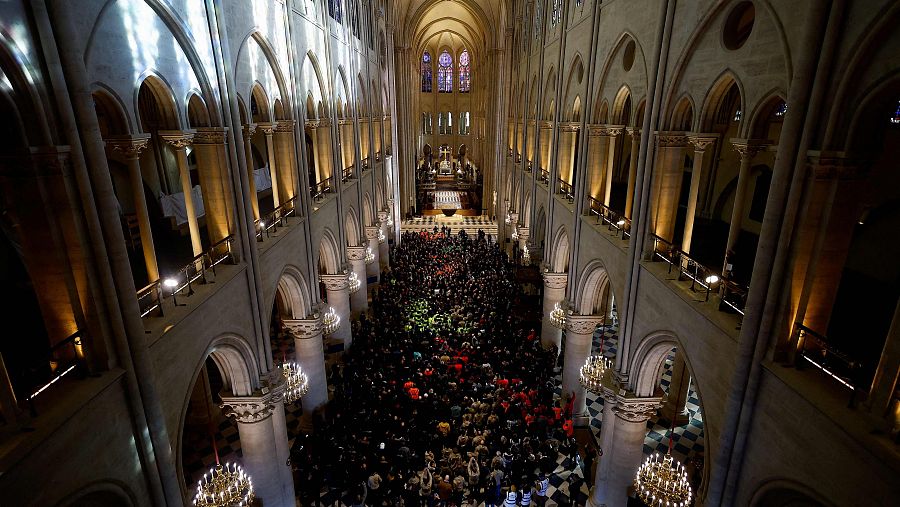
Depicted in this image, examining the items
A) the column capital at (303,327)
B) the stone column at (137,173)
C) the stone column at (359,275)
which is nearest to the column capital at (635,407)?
the column capital at (303,327)

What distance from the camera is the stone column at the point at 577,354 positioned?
13.9m

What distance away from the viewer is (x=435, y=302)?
21.1 m

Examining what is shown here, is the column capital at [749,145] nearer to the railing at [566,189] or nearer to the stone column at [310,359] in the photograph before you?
the railing at [566,189]

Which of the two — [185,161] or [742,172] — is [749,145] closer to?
[742,172]

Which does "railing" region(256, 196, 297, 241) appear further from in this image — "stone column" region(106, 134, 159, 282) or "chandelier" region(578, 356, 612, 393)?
"chandelier" region(578, 356, 612, 393)

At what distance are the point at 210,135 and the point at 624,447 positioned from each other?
34.5 feet

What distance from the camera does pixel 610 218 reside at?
1224 cm

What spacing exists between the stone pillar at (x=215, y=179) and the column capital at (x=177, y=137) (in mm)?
546

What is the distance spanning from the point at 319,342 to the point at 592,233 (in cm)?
829

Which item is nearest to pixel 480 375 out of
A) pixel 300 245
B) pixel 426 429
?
pixel 426 429

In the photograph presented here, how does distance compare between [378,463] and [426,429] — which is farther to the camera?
[426,429]

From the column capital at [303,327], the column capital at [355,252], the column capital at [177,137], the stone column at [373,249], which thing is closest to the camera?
the column capital at [177,137]

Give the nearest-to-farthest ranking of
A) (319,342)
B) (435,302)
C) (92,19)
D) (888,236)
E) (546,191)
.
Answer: (92,19)
(888,236)
(319,342)
(546,191)
(435,302)

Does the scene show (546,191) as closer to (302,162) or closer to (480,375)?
(480,375)
